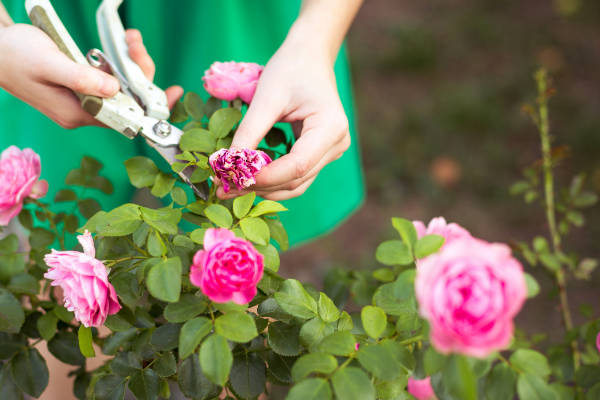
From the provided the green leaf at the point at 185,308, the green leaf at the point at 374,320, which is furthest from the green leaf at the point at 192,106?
the green leaf at the point at 374,320

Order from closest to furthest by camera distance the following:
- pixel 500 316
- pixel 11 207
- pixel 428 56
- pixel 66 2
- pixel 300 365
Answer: pixel 500 316
pixel 300 365
pixel 11 207
pixel 66 2
pixel 428 56

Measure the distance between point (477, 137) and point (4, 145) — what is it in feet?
7.24

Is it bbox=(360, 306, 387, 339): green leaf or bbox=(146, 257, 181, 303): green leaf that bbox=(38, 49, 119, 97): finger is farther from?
bbox=(360, 306, 387, 339): green leaf

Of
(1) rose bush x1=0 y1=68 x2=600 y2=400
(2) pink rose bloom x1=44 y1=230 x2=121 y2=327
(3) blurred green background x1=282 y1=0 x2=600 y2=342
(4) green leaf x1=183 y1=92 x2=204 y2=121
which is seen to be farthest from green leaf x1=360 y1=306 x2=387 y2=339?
(3) blurred green background x1=282 y1=0 x2=600 y2=342

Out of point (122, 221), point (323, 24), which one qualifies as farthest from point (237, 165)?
point (323, 24)

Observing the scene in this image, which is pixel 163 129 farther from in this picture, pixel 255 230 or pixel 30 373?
pixel 30 373

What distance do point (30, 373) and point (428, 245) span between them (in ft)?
2.12

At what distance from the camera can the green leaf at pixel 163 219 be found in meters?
0.70

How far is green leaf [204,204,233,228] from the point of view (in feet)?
2.28

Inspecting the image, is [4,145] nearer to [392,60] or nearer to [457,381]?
[457,381]

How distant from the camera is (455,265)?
0.50 meters

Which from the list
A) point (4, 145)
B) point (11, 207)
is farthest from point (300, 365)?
point (4, 145)

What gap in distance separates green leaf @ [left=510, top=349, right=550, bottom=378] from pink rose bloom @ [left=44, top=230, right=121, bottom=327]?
0.50 metres

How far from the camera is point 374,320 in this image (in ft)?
2.22
